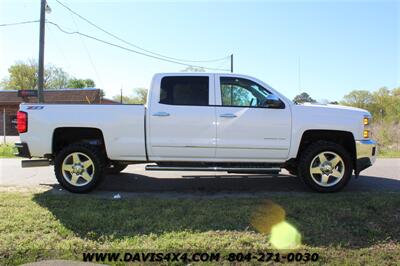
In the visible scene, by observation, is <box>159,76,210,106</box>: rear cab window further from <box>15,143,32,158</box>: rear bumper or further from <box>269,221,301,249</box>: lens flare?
<box>269,221,301,249</box>: lens flare

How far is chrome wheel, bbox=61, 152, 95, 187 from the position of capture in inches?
264

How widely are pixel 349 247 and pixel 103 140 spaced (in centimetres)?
438

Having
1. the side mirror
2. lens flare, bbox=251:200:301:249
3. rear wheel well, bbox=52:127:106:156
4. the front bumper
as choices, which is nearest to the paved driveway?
the front bumper

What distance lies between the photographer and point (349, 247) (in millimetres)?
4137

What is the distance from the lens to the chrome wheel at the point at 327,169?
6.61m

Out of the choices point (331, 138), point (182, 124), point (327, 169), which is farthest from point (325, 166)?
point (182, 124)

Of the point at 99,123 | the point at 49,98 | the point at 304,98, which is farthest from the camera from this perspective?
the point at 49,98

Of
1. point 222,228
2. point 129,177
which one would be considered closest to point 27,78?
point 129,177

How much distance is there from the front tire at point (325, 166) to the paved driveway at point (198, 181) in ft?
1.74

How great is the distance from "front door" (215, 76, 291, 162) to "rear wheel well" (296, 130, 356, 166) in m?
0.39

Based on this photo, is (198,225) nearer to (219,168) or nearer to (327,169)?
(219,168)

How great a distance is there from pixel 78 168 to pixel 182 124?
1963mm

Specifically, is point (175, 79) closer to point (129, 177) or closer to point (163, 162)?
point (163, 162)

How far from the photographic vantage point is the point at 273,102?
6.54m
